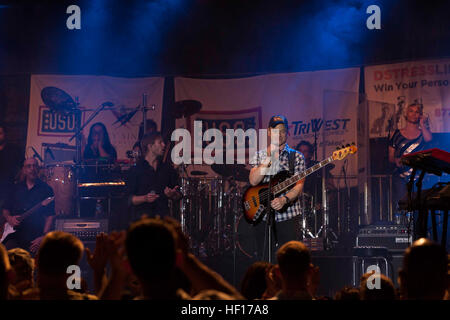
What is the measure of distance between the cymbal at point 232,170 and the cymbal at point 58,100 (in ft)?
8.52

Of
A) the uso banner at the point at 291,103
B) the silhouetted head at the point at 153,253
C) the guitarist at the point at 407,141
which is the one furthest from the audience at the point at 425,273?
the uso banner at the point at 291,103

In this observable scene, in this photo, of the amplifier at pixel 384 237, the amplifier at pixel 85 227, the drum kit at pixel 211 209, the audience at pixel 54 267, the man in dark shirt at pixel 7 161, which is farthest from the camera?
the man in dark shirt at pixel 7 161

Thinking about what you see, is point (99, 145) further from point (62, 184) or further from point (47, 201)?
point (47, 201)

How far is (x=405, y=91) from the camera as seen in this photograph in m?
8.72

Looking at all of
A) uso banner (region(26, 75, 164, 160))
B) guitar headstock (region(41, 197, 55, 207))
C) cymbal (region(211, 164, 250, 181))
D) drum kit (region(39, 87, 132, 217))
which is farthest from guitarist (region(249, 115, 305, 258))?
uso banner (region(26, 75, 164, 160))

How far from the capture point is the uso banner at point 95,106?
9.46 metres

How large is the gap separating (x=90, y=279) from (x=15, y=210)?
1774 millimetres

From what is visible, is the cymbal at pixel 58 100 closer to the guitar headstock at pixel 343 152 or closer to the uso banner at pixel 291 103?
the uso banner at pixel 291 103

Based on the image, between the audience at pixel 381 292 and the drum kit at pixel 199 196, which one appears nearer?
the audience at pixel 381 292

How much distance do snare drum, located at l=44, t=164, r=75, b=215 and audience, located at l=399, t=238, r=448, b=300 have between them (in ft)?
23.4

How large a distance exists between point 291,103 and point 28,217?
4.42 m

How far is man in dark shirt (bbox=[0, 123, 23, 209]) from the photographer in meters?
9.68
